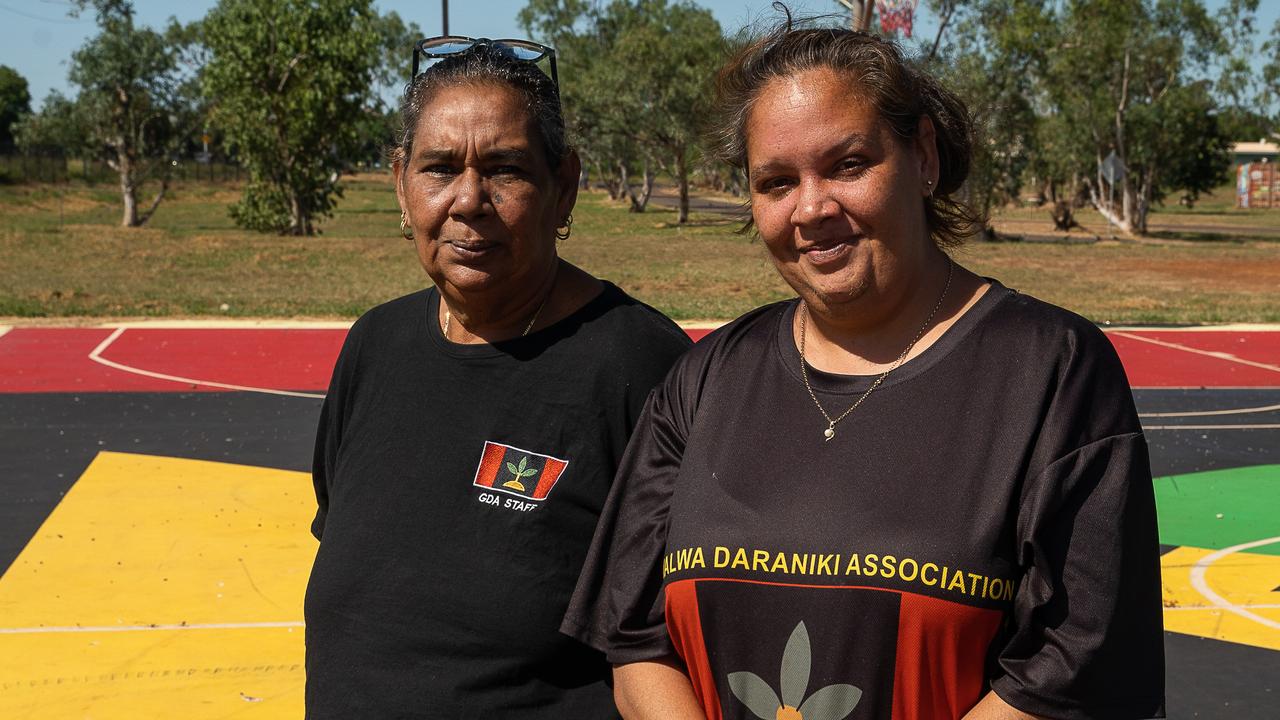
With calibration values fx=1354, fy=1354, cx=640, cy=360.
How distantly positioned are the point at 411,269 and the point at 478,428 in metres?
24.0

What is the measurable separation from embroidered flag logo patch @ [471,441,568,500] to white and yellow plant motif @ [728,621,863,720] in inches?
21.3

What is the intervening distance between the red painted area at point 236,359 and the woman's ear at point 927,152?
33.1ft

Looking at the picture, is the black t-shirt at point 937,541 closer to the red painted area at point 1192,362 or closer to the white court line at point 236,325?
the red painted area at point 1192,362

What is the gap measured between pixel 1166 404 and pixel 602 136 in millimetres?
38986

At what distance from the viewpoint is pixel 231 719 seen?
476 centimetres

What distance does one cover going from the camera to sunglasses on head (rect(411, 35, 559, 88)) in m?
2.58

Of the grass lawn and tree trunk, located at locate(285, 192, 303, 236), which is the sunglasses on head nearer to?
the grass lawn

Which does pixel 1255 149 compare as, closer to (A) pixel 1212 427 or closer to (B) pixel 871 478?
(A) pixel 1212 427

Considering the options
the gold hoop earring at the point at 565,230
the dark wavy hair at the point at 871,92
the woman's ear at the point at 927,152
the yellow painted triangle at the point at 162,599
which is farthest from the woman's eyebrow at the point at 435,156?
the yellow painted triangle at the point at 162,599

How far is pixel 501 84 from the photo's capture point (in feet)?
8.21

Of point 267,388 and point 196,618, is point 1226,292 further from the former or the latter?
point 196,618

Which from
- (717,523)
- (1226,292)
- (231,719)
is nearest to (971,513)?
(717,523)

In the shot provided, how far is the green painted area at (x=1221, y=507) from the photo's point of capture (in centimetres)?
726

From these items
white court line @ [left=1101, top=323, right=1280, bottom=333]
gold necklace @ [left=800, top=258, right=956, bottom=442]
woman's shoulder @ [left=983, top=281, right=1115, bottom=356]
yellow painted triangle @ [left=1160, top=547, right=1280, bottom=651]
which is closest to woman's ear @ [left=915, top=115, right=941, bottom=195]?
gold necklace @ [left=800, top=258, right=956, bottom=442]
